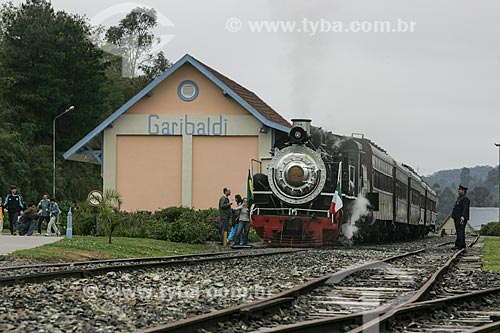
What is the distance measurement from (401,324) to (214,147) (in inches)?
1099

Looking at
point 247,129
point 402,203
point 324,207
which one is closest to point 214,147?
point 247,129

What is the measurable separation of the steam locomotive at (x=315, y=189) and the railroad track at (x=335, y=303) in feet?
23.0

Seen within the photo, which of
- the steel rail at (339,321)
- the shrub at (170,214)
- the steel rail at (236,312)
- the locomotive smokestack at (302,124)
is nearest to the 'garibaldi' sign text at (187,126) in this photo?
the shrub at (170,214)

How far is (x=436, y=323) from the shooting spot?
9039 millimetres

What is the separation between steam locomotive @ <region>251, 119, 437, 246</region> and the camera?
75.4 ft

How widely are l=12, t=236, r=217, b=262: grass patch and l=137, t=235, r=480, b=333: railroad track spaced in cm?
641

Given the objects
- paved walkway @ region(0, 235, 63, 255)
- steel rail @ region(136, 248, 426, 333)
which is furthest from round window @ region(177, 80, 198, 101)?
steel rail @ region(136, 248, 426, 333)

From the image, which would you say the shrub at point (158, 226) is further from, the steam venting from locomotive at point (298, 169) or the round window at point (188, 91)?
the round window at point (188, 91)

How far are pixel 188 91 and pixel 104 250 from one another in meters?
17.2

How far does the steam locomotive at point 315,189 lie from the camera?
904 inches

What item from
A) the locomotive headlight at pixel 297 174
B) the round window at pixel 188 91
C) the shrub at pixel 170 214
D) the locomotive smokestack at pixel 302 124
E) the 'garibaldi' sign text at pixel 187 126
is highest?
the round window at pixel 188 91

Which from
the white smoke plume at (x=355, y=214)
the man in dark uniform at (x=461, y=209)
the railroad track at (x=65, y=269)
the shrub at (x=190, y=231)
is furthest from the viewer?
the shrub at (x=190, y=231)

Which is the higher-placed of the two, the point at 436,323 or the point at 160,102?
the point at 160,102

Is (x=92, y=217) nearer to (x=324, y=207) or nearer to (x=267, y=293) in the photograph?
(x=324, y=207)
